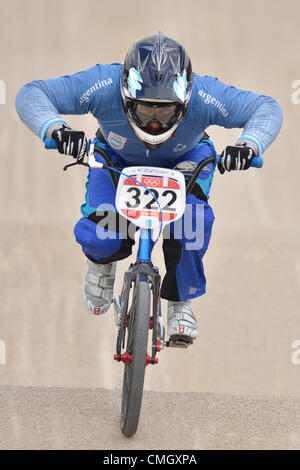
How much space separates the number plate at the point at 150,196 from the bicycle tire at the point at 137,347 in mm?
359

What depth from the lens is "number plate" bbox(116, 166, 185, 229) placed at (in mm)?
4105

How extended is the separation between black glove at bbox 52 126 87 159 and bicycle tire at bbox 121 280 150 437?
783mm

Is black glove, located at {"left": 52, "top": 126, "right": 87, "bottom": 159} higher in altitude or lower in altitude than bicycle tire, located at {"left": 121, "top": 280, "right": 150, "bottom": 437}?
higher

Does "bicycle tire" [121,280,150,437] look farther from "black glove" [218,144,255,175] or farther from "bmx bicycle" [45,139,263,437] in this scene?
"black glove" [218,144,255,175]

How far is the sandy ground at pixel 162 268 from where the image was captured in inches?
195

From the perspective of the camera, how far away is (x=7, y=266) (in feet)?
28.7

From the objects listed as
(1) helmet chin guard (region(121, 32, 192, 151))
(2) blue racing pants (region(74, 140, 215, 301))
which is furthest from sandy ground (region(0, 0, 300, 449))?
(1) helmet chin guard (region(121, 32, 192, 151))

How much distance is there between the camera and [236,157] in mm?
3975

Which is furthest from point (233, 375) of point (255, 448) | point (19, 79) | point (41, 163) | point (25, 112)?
point (19, 79)

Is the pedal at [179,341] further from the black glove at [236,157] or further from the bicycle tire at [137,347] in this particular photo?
the black glove at [236,157]

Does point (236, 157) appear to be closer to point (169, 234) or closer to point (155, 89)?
point (155, 89)

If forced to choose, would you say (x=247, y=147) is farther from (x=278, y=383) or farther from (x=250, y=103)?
(x=278, y=383)

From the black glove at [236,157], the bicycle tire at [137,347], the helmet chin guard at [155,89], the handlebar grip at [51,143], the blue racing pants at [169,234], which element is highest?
the helmet chin guard at [155,89]

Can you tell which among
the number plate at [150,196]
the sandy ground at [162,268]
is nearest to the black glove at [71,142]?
the number plate at [150,196]
